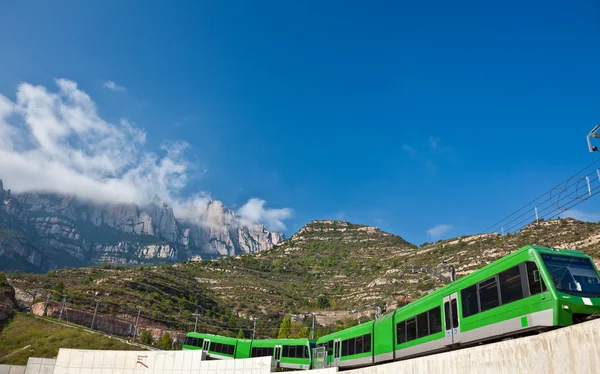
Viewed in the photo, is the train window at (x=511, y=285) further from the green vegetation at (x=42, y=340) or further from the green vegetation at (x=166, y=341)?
the green vegetation at (x=166, y=341)

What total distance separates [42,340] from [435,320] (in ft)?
168

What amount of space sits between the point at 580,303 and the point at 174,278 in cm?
10626

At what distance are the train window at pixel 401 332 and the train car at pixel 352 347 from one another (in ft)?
10.2

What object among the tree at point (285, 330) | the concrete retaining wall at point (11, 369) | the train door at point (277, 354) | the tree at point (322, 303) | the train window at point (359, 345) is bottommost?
the concrete retaining wall at point (11, 369)

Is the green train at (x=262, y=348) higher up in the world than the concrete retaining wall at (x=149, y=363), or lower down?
higher up

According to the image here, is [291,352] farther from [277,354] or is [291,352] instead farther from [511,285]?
[511,285]

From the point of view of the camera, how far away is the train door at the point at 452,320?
1538cm

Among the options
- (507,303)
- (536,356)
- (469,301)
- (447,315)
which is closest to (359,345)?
(447,315)

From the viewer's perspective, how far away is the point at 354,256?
141 meters

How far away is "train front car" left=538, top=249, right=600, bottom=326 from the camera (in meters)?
11.4

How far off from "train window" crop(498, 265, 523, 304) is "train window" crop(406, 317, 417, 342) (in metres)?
5.87

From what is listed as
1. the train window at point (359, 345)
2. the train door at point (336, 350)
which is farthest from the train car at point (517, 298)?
the train door at point (336, 350)

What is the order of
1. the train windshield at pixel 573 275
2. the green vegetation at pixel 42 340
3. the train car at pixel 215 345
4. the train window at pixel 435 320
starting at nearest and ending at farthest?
the train windshield at pixel 573 275 → the train window at pixel 435 320 → the train car at pixel 215 345 → the green vegetation at pixel 42 340

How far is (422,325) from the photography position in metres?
17.8
